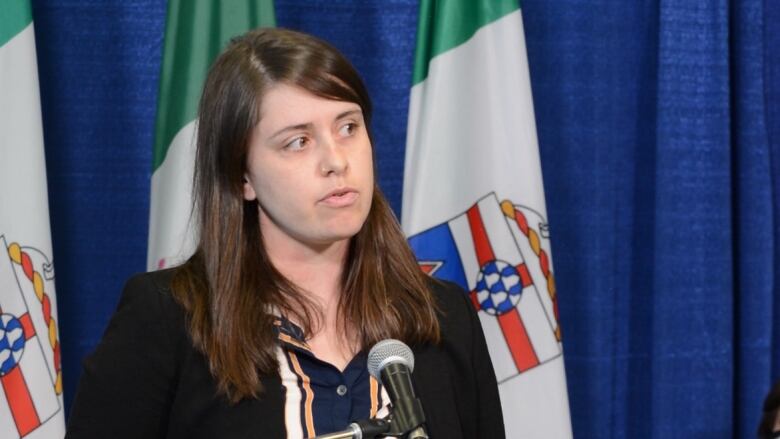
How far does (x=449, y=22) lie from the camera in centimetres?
277

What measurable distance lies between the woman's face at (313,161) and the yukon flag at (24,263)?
1088 millimetres

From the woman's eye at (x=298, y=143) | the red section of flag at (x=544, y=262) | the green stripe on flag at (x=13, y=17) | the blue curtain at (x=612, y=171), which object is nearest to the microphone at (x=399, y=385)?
the woman's eye at (x=298, y=143)

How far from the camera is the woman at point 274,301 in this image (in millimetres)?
1597

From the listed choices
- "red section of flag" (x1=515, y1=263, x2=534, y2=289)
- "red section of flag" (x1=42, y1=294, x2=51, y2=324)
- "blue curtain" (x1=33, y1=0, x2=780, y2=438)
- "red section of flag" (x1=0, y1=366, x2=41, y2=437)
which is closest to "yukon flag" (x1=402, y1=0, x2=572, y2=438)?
"red section of flag" (x1=515, y1=263, x2=534, y2=289)

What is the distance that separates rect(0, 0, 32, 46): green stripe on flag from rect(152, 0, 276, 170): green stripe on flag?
0.34 m

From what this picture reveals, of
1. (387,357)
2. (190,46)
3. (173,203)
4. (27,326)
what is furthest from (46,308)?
(387,357)

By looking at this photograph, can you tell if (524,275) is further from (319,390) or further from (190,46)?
(319,390)

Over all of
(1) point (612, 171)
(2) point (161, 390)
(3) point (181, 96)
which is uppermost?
(3) point (181, 96)

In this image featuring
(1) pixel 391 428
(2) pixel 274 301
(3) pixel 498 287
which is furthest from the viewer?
(3) pixel 498 287

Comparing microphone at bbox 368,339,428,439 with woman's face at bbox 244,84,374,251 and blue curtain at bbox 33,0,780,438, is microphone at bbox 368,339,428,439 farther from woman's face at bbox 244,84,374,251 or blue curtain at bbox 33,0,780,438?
blue curtain at bbox 33,0,780,438

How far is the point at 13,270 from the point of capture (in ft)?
8.20

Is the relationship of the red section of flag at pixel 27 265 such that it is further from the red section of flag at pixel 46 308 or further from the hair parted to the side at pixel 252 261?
the hair parted to the side at pixel 252 261

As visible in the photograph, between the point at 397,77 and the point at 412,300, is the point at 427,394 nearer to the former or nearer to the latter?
the point at 412,300

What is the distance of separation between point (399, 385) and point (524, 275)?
152 cm
